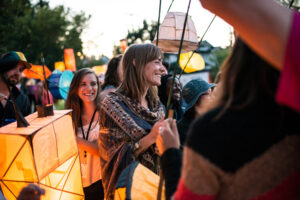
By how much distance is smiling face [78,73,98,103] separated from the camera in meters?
3.03

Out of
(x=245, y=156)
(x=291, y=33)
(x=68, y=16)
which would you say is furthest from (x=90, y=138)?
(x=68, y=16)

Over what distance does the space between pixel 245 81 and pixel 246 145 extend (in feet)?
0.58

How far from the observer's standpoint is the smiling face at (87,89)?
3.03 meters

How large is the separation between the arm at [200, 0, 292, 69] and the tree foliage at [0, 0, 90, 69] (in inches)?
780

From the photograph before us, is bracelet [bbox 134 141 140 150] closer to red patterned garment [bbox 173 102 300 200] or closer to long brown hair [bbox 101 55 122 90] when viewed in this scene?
red patterned garment [bbox 173 102 300 200]

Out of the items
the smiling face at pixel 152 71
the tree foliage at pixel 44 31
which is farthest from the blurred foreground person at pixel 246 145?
the tree foliage at pixel 44 31

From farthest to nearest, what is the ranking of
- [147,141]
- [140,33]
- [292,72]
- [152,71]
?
[140,33] < [152,71] < [147,141] < [292,72]

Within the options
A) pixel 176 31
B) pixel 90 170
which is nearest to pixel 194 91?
pixel 176 31

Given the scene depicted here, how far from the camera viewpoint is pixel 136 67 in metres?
2.26

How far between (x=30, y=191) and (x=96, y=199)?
68.5 inches

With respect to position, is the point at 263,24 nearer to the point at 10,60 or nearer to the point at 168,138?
the point at 168,138

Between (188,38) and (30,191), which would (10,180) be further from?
(188,38)

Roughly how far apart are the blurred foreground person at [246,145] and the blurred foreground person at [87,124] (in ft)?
6.59

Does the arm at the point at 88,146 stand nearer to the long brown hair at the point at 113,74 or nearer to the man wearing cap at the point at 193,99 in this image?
the man wearing cap at the point at 193,99
